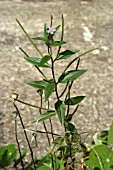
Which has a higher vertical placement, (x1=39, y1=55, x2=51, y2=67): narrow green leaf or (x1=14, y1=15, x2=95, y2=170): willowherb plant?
(x1=39, y1=55, x2=51, y2=67): narrow green leaf

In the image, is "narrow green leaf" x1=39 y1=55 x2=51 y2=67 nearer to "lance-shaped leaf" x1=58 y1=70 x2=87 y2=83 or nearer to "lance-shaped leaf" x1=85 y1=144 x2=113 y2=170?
"lance-shaped leaf" x1=58 y1=70 x2=87 y2=83

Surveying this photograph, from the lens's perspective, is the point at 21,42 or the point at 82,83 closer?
the point at 82,83

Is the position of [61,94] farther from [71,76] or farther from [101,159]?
[101,159]

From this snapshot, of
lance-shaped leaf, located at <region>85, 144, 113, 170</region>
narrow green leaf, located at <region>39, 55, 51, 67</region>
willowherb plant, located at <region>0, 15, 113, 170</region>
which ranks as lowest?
lance-shaped leaf, located at <region>85, 144, 113, 170</region>

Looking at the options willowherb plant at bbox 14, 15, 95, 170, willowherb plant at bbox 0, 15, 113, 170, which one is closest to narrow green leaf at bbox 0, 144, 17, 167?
willowherb plant at bbox 0, 15, 113, 170

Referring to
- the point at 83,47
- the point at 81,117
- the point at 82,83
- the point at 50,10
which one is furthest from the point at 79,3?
the point at 81,117

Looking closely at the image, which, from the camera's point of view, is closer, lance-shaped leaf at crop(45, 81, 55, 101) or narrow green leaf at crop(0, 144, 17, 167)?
lance-shaped leaf at crop(45, 81, 55, 101)

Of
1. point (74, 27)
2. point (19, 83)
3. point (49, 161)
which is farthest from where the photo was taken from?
point (74, 27)

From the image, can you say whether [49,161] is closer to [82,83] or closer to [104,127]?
[104,127]

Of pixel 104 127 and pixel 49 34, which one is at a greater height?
pixel 49 34
